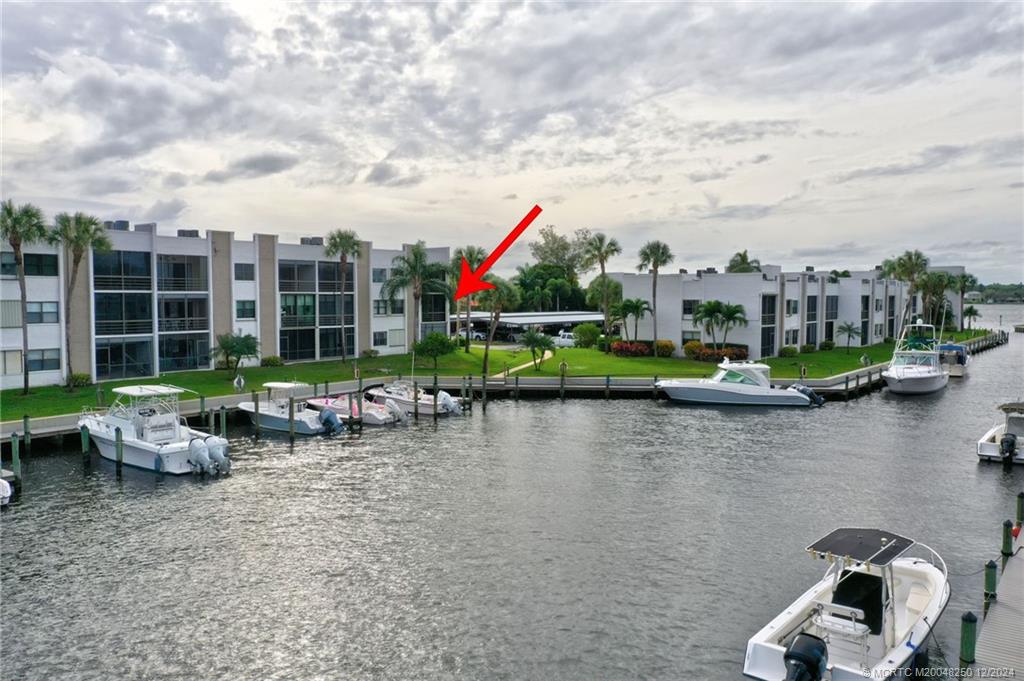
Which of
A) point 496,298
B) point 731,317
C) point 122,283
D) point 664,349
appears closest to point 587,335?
point 664,349

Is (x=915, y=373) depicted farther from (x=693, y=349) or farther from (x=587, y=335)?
(x=587, y=335)

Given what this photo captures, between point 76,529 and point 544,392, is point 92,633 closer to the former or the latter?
point 76,529

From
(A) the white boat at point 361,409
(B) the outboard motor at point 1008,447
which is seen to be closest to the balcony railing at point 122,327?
(A) the white boat at point 361,409

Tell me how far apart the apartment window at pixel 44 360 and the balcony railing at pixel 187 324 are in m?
8.67

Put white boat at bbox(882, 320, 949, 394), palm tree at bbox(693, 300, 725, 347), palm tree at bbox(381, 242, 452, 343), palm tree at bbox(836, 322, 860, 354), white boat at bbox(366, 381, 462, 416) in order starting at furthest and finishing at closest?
palm tree at bbox(836, 322, 860, 354)
palm tree at bbox(693, 300, 725, 347)
palm tree at bbox(381, 242, 452, 343)
white boat at bbox(882, 320, 949, 394)
white boat at bbox(366, 381, 462, 416)

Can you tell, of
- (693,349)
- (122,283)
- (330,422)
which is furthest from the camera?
(693,349)

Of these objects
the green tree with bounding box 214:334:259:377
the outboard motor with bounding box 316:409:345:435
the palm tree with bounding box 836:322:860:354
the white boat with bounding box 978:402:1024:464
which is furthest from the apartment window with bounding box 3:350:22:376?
the palm tree with bounding box 836:322:860:354

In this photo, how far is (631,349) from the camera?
284 feet

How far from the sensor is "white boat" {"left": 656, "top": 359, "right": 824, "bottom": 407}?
63062 millimetres

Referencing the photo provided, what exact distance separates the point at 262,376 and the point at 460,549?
41250mm

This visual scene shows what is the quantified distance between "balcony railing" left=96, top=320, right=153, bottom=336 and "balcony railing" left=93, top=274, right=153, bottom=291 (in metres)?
2.66

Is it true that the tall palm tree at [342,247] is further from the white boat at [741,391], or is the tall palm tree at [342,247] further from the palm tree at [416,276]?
the white boat at [741,391]

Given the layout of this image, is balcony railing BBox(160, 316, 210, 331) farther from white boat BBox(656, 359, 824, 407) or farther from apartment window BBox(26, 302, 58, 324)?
white boat BBox(656, 359, 824, 407)

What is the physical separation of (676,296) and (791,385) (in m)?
23.2
